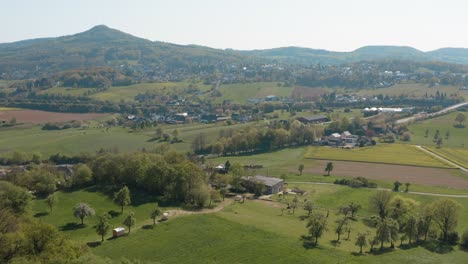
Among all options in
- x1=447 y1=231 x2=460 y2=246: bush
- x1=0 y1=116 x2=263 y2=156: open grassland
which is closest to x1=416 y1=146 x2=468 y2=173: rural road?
x1=447 y1=231 x2=460 y2=246: bush

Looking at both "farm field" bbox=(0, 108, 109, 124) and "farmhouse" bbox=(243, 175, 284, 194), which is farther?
A: "farm field" bbox=(0, 108, 109, 124)

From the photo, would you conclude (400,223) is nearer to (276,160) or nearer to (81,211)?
(81,211)

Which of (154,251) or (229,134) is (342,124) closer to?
(229,134)

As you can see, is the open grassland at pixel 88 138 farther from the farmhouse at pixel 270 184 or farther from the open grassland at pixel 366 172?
the farmhouse at pixel 270 184

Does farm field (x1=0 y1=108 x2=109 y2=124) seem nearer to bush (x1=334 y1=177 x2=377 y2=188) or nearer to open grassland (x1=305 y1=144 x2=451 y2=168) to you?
open grassland (x1=305 y1=144 x2=451 y2=168)

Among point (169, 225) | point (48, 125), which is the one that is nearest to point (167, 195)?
point (169, 225)

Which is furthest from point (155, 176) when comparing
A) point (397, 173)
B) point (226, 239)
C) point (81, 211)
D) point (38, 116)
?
point (38, 116)
